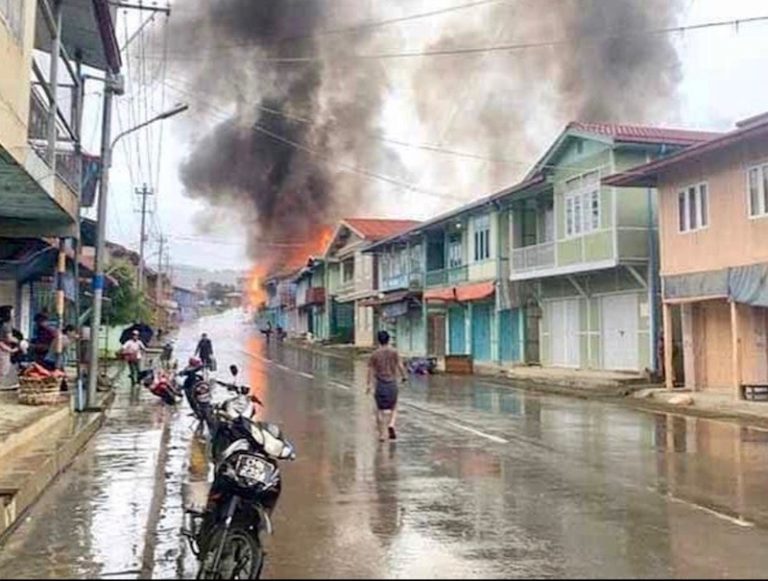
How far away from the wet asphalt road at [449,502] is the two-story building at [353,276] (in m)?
40.6

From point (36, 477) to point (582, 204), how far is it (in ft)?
70.6

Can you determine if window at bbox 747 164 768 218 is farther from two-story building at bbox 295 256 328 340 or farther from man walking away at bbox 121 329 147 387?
two-story building at bbox 295 256 328 340

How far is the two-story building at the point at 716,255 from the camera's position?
1964cm

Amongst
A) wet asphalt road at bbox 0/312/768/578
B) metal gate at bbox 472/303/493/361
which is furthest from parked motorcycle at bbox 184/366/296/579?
metal gate at bbox 472/303/493/361

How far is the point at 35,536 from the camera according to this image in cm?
746

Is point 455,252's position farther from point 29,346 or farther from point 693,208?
point 29,346

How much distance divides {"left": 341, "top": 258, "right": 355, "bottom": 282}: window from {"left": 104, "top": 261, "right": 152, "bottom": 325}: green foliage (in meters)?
27.8

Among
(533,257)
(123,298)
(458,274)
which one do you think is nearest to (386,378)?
(533,257)

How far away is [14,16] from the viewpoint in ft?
32.4

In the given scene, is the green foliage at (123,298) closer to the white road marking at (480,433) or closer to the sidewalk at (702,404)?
the sidewalk at (702,404)

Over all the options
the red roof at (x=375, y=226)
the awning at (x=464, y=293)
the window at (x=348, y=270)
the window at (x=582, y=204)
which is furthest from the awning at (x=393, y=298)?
the window at (x=582, y=204)

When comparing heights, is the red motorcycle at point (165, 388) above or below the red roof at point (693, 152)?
below

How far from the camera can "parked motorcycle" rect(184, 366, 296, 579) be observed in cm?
514

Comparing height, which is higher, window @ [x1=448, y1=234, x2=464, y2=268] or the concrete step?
window @ [x1=448, y1=234, x2=464, y2=268]
